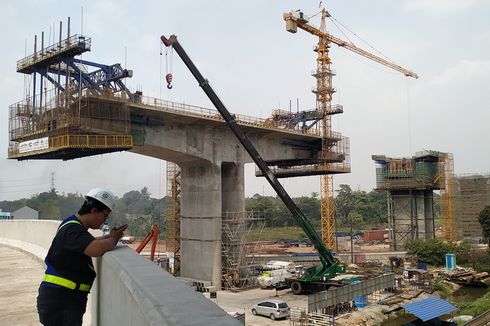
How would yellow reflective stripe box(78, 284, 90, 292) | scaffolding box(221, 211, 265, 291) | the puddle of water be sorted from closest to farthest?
1. yellow reflective stripe box(78, 284, 90, 292)
2. the puddle of water
3. scaffolding box(221, 211, 265, 291)

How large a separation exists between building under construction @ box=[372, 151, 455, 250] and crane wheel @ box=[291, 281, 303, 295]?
3260cm

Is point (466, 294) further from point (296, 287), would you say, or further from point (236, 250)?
point (236, 250)

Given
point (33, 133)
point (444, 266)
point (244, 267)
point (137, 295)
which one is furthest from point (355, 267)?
point (137, 295)

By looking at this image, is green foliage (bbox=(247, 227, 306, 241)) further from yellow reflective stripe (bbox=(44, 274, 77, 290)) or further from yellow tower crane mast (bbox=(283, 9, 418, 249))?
yellow reflective stripe (bbox=(44, 274, 77, 290))

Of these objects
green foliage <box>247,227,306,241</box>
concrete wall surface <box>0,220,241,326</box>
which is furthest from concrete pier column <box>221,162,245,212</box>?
green foliage <box>247,227,306,241</box>

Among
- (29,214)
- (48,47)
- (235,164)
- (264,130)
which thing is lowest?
(29,214)

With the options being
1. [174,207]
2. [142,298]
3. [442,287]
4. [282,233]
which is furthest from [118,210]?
[282,233]

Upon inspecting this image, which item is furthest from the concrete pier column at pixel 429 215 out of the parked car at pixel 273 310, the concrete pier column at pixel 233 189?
the parked car at pixel 273 310

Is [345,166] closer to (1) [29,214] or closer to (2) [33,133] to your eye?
(2) [33,133]

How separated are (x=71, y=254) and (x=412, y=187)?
60234 mm

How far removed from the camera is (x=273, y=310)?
82.6ft

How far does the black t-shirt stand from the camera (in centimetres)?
394

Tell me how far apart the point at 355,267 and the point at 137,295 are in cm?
4577

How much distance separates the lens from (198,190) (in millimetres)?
34562
